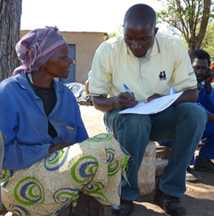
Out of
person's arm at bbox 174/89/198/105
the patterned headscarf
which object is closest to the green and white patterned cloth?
the patterned headscarf

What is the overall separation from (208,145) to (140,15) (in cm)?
196

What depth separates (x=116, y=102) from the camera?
3.66 m

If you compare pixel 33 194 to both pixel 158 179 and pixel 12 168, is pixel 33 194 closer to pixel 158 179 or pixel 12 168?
pixel 12 168

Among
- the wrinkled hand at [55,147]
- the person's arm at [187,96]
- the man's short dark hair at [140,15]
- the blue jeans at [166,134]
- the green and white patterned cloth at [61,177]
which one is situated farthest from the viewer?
the person's arm at [187,96]

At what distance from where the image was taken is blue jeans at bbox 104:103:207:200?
350 centimetres

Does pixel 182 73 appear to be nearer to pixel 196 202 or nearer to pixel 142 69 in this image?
pixel 142 69

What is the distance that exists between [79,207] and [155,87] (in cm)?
108

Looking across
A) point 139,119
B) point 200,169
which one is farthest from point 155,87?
point 200,169

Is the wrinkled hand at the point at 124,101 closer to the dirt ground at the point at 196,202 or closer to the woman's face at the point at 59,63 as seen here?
the woman's face at the point at 59,63

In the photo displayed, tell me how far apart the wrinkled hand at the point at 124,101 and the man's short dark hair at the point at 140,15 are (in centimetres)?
48

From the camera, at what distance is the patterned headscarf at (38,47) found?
323 centimetres

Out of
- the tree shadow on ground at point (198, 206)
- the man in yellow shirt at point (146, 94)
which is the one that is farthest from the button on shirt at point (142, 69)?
the tree shadow on ground at point (198, 206)

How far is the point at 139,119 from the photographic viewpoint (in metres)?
3.49

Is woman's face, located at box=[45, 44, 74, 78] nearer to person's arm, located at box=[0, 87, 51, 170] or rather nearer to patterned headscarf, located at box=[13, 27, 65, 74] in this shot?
patterned headscarf, located at box=[13, 27, 65, 74]
